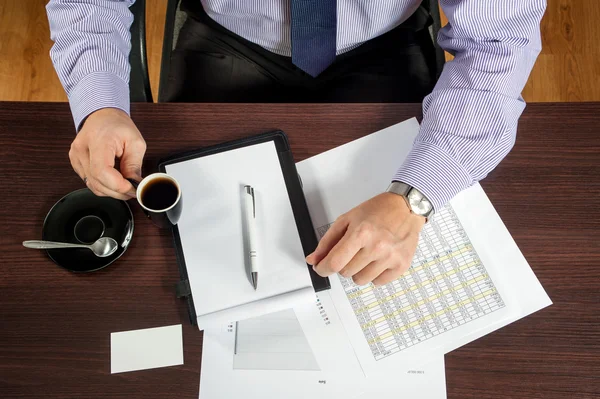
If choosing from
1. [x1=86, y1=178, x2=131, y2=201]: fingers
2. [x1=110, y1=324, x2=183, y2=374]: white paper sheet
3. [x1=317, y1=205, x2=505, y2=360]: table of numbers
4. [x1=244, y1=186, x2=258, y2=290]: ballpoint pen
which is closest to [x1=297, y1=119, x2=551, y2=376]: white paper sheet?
[x1=317, y1=205, x2=505, y2=360]: table of numbers

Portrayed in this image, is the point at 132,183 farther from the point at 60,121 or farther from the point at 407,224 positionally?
the point at 407,224

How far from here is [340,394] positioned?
688mm

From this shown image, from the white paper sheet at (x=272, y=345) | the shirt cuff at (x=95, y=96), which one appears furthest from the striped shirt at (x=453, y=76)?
the white paper sheet at (x=272, y=345)

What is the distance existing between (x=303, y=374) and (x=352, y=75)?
0.68m

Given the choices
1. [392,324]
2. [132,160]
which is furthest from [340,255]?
[132,160]

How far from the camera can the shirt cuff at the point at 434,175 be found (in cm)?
74

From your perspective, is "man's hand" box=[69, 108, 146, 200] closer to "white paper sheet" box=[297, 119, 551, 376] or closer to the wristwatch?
"white paper sheet" box=[297, 119, 551, 376]

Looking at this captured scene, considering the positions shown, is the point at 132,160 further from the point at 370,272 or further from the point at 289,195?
the point at 370,272

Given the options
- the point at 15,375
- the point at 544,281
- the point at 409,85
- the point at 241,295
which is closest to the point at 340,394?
the point at 241,295

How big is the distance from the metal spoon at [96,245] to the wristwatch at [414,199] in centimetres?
49

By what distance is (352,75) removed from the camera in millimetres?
1049

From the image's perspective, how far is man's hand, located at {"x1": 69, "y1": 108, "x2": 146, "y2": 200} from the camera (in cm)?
73

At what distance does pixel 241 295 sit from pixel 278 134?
303 millimetres

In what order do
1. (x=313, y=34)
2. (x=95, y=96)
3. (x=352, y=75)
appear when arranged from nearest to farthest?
1. (x=95, y=96)
2. (x=313, y=34)
3. (x=352, y=75)
